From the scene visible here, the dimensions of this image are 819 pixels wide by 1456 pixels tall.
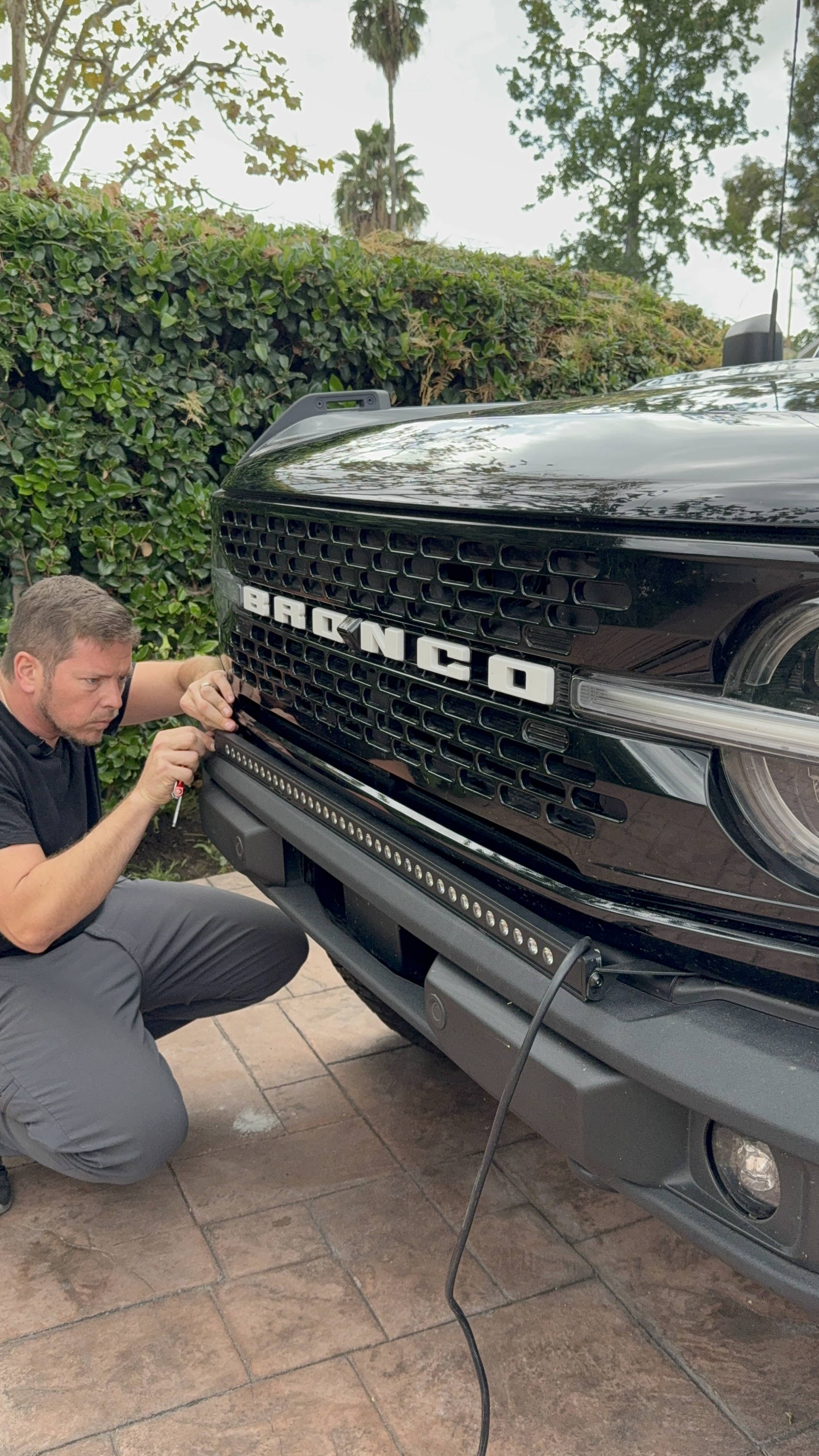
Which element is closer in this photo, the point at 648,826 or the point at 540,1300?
the point at 648,826

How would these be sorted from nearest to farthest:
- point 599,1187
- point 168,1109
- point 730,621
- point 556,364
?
1. point 730,621
2. point 599,1187
3. point 168,1109
4. point 556,364

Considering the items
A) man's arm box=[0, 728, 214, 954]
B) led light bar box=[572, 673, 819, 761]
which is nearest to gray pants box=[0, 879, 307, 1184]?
man's arm box=[0, 728, 214, 954]

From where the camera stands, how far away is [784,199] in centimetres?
199

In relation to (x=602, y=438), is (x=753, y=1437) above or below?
below

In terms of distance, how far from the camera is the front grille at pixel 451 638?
1.37 m

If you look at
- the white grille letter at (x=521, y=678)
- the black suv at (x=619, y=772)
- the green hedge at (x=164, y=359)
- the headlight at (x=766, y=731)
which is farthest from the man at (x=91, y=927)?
the green hedge at (x=164, y=359)

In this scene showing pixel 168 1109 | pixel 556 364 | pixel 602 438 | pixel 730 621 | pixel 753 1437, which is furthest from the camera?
pixel 556 364

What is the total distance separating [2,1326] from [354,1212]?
704mm

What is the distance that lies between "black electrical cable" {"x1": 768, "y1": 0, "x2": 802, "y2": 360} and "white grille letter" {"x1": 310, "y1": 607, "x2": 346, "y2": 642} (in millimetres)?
1069

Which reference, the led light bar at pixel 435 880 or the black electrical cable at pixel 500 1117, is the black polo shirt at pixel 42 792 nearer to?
the led light bar at pixel 435 880

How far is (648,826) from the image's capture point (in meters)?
1.30

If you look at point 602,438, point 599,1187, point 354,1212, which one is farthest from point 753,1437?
point 602,438

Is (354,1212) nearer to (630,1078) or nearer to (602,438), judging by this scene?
(630,1078)

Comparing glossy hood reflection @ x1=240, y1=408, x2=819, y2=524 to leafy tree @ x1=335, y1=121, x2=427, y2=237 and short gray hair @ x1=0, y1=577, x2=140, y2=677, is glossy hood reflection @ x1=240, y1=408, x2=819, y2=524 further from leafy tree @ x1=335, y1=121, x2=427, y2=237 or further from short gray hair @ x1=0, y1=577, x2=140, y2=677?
leafy tree @ x1=335, y1=121, x2=427, y2=237
